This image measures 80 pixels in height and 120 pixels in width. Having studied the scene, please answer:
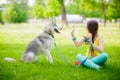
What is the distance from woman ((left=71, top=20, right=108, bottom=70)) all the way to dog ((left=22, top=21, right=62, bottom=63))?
0.28 metres

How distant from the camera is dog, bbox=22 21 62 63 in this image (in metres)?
2.80

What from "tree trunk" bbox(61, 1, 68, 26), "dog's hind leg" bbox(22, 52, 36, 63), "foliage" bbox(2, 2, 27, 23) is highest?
"foliage" bbox(2, 2, 27, 23)

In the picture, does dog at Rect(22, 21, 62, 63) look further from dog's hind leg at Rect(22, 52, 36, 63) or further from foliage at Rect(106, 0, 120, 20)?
foliage at Rect(106, 0, 120, 20)

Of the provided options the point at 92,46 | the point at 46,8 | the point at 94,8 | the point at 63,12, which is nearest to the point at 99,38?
the point at 92,46

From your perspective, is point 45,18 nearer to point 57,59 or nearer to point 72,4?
point 72,4

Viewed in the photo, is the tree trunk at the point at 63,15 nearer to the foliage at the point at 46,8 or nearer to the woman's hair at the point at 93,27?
the foliage at the point at 46,8

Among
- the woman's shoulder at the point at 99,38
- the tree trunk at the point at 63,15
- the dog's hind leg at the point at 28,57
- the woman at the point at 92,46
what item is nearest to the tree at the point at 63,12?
the tree trunk at the point at 63,15

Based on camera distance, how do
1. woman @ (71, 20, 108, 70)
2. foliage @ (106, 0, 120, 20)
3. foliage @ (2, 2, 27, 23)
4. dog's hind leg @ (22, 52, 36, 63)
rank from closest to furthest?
foliage @ (2, 2, 27, 23) → foliage @ (106, 0, 120, 20) → woman @ (71, 20, 108, 70) → dog's hind leg @ (22, 52, 36, 63)

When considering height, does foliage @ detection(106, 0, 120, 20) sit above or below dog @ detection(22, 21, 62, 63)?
above

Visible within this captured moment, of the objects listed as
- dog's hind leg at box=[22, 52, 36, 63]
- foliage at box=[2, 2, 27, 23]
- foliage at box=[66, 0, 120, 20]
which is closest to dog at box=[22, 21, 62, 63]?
dog's hind leg at box=[22, 52, 36, 63]

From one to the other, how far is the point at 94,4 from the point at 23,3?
563 mm

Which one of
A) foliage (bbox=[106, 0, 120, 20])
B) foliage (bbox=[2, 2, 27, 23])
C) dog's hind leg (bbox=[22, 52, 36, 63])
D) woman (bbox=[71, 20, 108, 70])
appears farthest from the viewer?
dog's hind leg (bbox=[22, 52, 36, 63])

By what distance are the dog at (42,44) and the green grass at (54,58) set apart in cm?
5

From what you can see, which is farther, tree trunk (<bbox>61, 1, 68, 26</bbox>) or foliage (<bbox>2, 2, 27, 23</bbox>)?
tree trunk (<bbox>61, 1, 68, 26</bbox>)
